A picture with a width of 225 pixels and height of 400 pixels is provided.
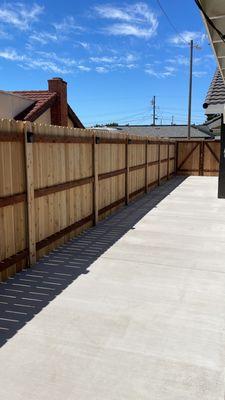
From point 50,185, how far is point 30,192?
2.32 ft

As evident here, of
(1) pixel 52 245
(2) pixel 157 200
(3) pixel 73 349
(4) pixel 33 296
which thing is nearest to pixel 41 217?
(1) pixel 52 245

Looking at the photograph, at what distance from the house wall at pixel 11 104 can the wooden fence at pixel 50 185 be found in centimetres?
457

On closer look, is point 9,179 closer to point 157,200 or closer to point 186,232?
point 186,232

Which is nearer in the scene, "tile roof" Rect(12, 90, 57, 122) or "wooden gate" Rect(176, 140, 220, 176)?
"tile roof" Rect(12, 90, 57, 122)

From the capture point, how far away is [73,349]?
3.09 metres

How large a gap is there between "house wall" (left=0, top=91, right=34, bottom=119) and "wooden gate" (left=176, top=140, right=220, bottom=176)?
902 centimetres

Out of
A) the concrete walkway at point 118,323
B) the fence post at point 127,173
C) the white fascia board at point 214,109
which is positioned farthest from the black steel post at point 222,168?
the concrete walkway at point 118,323

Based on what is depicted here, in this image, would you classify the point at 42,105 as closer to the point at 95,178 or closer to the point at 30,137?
the point at 95,178

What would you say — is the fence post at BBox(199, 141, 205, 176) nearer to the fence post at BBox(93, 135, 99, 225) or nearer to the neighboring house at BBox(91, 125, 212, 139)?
the fence post at BBox(93, 135, 99, 225)

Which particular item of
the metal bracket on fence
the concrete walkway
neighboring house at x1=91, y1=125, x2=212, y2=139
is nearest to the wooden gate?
the concrete walkway

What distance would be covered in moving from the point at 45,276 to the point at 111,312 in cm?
133

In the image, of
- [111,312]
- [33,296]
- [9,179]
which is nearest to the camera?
[111,312]

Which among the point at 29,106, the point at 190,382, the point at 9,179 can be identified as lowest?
the point at 190,382

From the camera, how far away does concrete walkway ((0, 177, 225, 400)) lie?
266 centimetres
